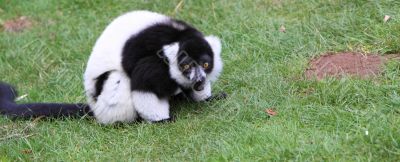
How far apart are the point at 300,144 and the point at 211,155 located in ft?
1.96

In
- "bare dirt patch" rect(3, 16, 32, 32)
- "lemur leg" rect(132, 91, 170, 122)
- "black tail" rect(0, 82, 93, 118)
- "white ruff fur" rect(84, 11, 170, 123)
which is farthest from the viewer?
"bare dirt patch" rect(3, 16, 32, 32)

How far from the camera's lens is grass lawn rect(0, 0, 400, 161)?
4141 millimetres

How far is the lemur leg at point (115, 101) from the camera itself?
16.0 feet

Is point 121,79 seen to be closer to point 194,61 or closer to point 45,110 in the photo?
point 194,61

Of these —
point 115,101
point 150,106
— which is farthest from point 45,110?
point 150,106

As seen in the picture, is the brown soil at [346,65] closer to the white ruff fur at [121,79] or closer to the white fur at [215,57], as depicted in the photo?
the white fur at [215,57]

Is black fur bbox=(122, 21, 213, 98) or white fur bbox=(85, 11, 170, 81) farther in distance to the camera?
white fur bbox=(85, 11, 170, 81)

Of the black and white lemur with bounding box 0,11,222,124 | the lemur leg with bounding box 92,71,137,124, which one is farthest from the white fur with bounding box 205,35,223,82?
the lemur leg with bounding box 92,71,137,124

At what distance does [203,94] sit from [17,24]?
3.39m

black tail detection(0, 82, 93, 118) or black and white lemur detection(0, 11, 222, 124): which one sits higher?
black and white lemur detection(0, 11, 222, 124)

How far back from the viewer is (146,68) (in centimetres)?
470

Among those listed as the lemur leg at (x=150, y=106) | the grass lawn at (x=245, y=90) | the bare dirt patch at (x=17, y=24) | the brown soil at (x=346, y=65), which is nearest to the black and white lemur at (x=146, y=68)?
the lemur leg at (x=150, y=106)

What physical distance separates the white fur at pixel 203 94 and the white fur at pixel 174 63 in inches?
13.9

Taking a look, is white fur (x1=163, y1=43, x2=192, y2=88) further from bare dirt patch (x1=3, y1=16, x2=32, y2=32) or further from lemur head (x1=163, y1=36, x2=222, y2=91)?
bare dirt patch (x1=3, y1=16, x2=32, y2=32)
